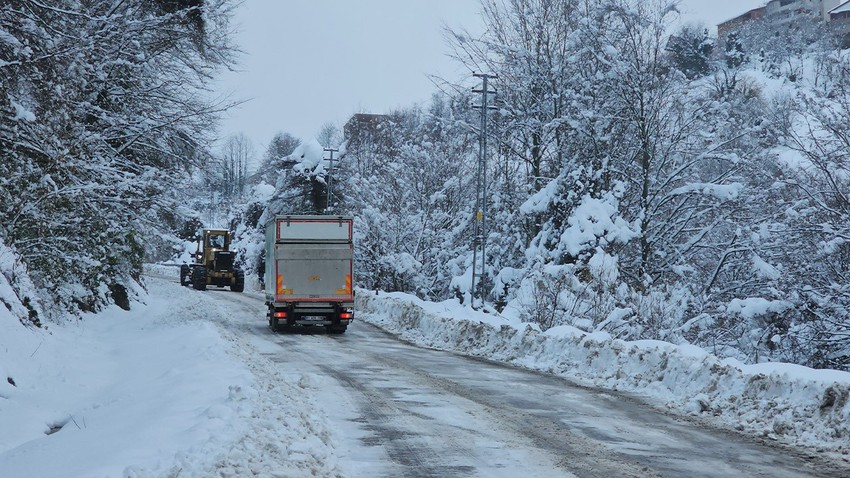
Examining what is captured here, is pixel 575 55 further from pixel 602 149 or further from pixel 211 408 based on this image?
pixel 211 408

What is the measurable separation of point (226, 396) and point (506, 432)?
3207mm

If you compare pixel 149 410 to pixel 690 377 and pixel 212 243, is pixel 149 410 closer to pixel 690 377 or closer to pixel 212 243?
pixel 690 377

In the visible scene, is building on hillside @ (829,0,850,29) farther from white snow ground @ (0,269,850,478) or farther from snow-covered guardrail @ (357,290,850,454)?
white snow ground @ (0,269,850,478)

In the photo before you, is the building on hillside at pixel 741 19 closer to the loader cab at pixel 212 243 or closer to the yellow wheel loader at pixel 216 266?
the loader cab at pixel 212 243

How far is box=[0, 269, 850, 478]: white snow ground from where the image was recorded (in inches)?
273

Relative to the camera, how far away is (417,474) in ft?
23.2

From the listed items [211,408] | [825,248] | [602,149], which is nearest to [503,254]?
[602,149]

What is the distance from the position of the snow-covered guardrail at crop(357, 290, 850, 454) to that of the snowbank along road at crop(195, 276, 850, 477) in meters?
0.57

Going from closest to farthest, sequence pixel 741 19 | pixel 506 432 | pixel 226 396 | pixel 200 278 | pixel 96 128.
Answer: pixel 506 432
pixel 226 396
pixel 96 128
pixel 200 278
pixel 741 19

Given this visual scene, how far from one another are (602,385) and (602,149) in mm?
14548

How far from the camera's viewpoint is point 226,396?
30.3ft

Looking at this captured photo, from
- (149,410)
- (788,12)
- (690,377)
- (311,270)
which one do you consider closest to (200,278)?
(311,270)

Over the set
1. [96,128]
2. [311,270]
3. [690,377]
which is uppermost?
[96,128]

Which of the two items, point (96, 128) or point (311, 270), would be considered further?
point (311, 270)
